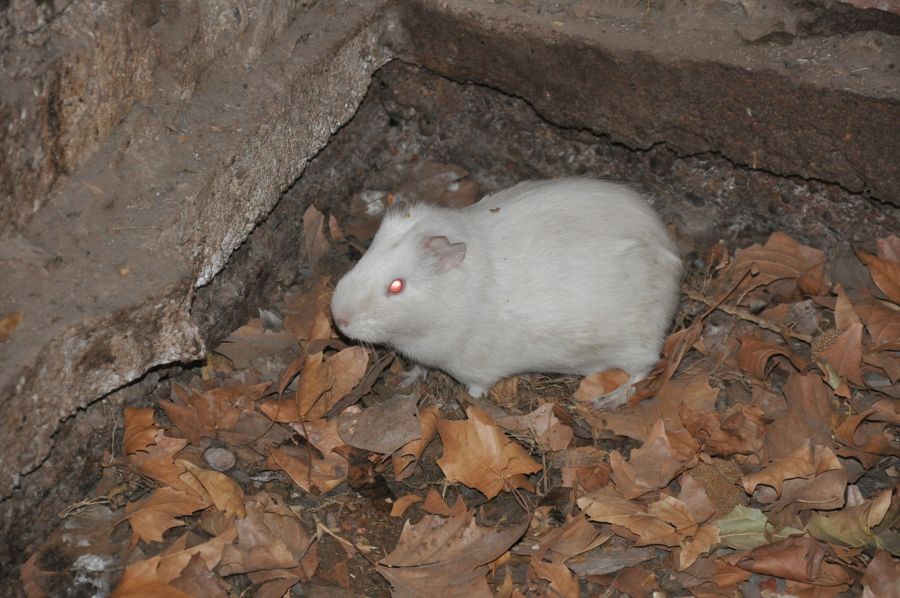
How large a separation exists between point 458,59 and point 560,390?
4.31ft

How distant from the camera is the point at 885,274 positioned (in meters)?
3.54

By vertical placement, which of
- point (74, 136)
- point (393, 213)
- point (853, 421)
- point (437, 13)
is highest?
point (74, 136)

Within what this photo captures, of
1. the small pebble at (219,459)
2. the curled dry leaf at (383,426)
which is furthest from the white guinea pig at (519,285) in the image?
the small pebble at (219,459)

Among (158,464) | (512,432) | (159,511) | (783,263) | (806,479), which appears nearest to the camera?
(159,511)

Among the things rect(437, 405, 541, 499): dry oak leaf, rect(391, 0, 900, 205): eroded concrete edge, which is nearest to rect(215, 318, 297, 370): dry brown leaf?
rect(437, 405, 541, 499): dry oak leaf

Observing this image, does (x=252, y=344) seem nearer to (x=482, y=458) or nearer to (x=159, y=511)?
(x=159, y=511)

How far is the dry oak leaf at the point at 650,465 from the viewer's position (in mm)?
3061

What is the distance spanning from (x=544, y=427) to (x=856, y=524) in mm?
1021

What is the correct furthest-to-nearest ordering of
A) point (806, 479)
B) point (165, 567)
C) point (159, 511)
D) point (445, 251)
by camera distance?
point (445, 251)
point (806, 479)
point (159, 511)
point (165, 567)

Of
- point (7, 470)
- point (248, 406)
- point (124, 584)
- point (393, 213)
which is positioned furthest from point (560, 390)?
point (7, 470)

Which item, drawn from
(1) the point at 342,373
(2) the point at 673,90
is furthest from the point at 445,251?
(2) the point at 673,90

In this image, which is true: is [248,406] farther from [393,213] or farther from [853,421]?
[853,421]

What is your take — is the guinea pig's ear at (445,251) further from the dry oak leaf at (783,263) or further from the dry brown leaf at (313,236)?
the dry oak leaf at (783,263)

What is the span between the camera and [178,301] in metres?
2.64
